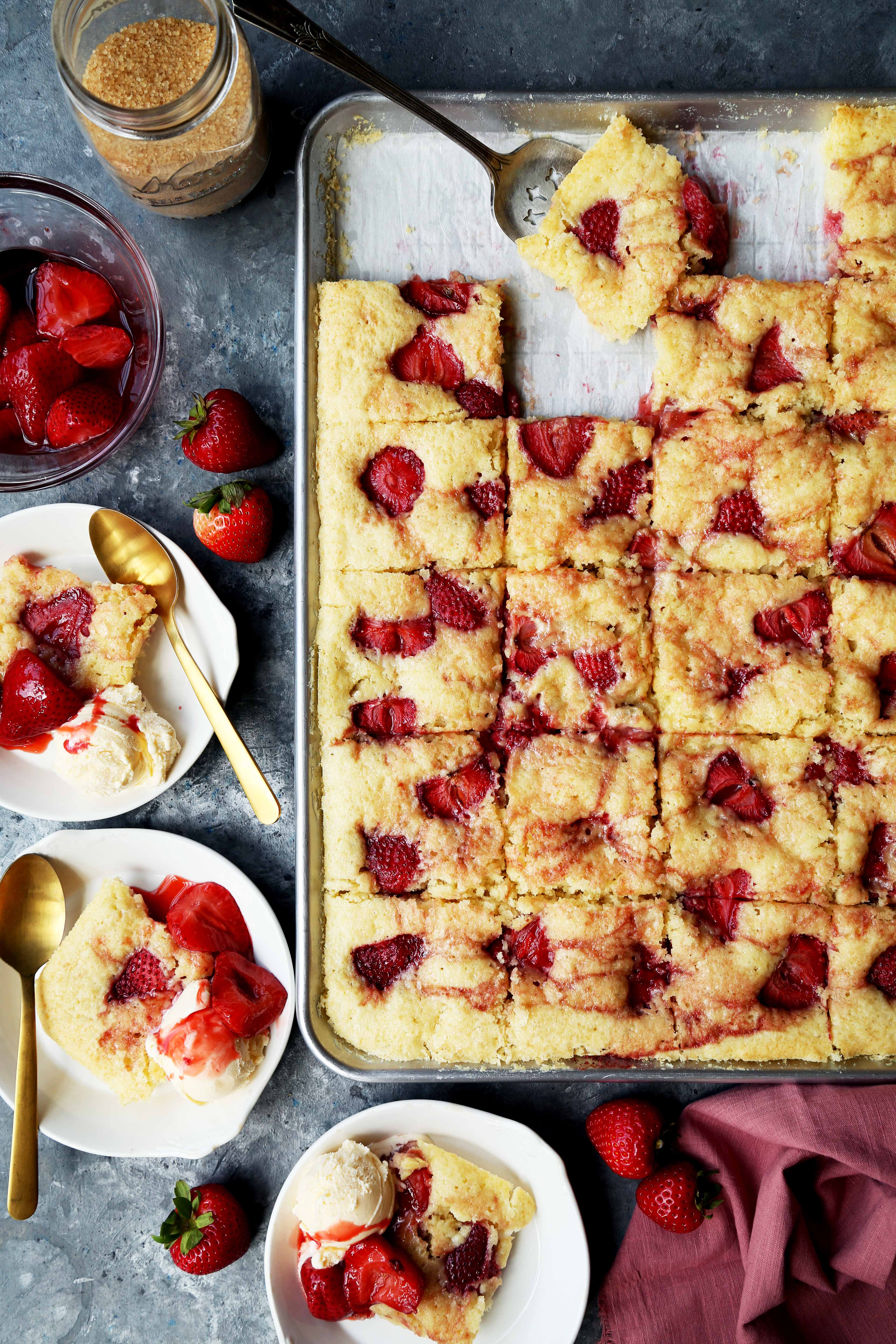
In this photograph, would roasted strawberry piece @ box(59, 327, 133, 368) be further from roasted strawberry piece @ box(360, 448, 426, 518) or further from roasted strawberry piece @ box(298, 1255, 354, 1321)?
roasted strawberry piece @ box(298, 1255, 354, 1321)

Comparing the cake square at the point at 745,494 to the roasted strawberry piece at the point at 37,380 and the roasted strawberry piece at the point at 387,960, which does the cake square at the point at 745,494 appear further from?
the roasted strawberry piece at the point at 37,380

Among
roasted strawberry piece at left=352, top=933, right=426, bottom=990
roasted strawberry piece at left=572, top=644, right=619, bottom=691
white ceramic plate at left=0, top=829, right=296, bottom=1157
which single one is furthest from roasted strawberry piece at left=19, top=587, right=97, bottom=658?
roasted strawberry piece at left=572, top=644, right=619, bottom=691

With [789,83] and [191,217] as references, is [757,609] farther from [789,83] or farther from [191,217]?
[191,217]

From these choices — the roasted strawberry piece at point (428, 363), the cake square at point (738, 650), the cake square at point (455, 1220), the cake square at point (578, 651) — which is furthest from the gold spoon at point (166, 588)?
the cake square at point (738, 650)

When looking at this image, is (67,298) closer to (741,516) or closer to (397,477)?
(397,477)

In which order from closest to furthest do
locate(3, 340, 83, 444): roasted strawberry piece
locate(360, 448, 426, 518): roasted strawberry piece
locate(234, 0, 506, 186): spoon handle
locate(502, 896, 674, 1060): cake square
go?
1. locate(234, 0, 506, 186): spoon handle
2. locate(502, 896, 674, 1060): cake square
3. locate(360, 448, 426, 518): roasted strawberry piece
4. locate(3, 340, 83, 444): roasted strawberry piece

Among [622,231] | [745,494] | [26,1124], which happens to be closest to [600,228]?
[622,231]
